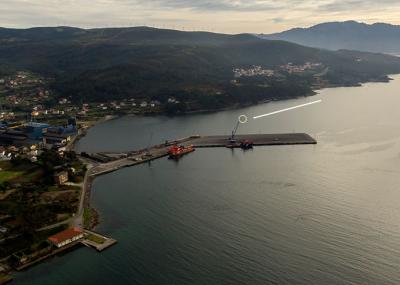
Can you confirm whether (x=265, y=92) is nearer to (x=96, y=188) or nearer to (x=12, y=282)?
(x=96, y=188)

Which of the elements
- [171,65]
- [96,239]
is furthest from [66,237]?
[171,65]

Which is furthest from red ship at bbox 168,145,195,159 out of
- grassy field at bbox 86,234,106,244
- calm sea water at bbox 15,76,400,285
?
grassy field at bbox 86,234,106,244

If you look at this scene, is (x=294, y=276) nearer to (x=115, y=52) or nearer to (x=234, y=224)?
(x=234, y=224)

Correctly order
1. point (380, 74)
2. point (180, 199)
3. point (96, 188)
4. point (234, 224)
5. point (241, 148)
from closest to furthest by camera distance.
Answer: point (234, 224) < point (180, 199) < point (96, 188) < point (241, 148) < point (380, 74)

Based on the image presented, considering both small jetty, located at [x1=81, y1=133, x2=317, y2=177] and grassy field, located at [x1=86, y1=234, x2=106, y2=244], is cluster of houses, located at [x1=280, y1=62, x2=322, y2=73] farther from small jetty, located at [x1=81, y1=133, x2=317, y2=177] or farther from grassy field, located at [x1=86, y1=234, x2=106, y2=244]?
grassy field, located at [x1=86, y1=234, x2=106, y2=244]

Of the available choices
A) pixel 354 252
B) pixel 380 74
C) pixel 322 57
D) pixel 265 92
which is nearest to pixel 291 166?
pixel 354 252

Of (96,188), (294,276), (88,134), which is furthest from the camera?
(88,134)

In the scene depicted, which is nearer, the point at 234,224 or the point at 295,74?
the point at 234,224

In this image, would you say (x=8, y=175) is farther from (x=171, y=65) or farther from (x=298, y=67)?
(x=298, y=67)
